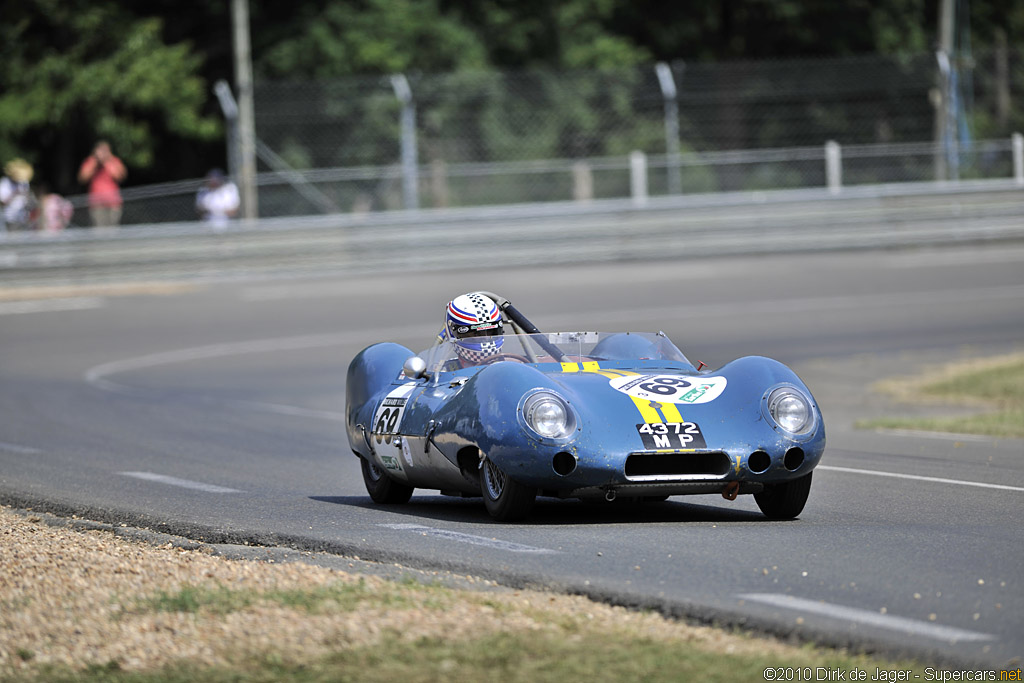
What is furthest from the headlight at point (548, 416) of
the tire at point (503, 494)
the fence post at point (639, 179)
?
the fence post at point (639, 179)

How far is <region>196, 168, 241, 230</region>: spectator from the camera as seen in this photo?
28.7 meters

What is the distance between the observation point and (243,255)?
27.3 meters

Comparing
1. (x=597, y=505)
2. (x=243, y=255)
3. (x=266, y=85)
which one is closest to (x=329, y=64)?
(x=266, y=85)

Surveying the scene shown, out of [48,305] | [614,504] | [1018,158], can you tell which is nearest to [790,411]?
[614,504]

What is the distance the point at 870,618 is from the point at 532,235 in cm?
2241

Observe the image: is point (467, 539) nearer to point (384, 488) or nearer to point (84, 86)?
point (384, 488)

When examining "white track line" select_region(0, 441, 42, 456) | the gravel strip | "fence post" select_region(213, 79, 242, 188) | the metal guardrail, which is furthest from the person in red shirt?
the gravel strip

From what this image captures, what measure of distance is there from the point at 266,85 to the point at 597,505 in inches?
863

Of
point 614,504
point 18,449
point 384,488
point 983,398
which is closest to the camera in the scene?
point 614,504

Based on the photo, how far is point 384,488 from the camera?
926cm

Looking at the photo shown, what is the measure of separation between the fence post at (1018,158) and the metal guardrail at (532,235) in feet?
0.68

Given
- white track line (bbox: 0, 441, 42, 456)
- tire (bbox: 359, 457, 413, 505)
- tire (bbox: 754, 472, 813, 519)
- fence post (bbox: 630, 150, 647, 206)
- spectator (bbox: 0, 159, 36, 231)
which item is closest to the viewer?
tire (bbox: 754, 472, 813, 519)

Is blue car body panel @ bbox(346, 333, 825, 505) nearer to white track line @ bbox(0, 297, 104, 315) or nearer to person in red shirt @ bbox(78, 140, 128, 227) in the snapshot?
white track line @ bbox(0, 297, 104, 315)

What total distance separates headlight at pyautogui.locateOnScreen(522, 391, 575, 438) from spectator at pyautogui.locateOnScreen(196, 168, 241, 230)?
21.4m
